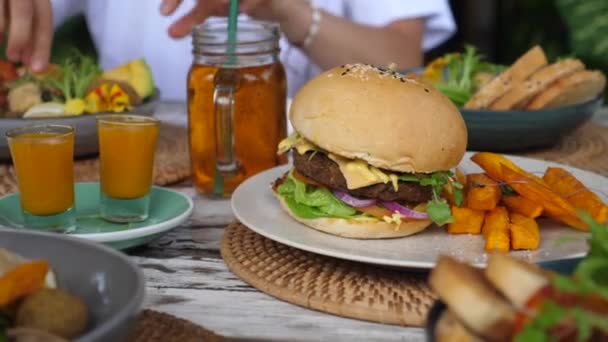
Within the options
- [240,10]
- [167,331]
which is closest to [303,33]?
[240,10]

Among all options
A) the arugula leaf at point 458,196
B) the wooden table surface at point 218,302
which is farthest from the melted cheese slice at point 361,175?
the wooden table surface at point 218,302

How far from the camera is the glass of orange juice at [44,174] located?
1.40m

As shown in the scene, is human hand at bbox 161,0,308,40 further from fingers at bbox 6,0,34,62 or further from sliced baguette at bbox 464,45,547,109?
sliced baguette at bbox 464,45,547,109

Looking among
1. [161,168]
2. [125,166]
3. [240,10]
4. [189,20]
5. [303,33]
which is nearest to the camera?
[125,166]

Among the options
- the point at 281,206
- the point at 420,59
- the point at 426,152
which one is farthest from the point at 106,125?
the point at 420,59

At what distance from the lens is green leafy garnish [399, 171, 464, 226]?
1.38m

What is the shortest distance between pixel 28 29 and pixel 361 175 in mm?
1020

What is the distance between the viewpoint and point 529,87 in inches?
82.9

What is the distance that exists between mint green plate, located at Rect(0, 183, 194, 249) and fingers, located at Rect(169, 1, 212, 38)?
78 centimetres

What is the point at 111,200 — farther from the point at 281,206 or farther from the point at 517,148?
the point at 517,148

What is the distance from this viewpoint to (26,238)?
39.7 inches

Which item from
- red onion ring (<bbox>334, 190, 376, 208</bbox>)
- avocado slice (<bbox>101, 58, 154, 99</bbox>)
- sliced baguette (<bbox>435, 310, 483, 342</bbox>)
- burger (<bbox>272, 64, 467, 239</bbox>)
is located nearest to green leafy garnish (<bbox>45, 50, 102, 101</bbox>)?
avocado slice (<bbox>101, 58, 154, 99</bbox>)

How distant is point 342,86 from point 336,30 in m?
1.60

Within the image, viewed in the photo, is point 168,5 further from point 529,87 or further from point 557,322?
point 557,322
